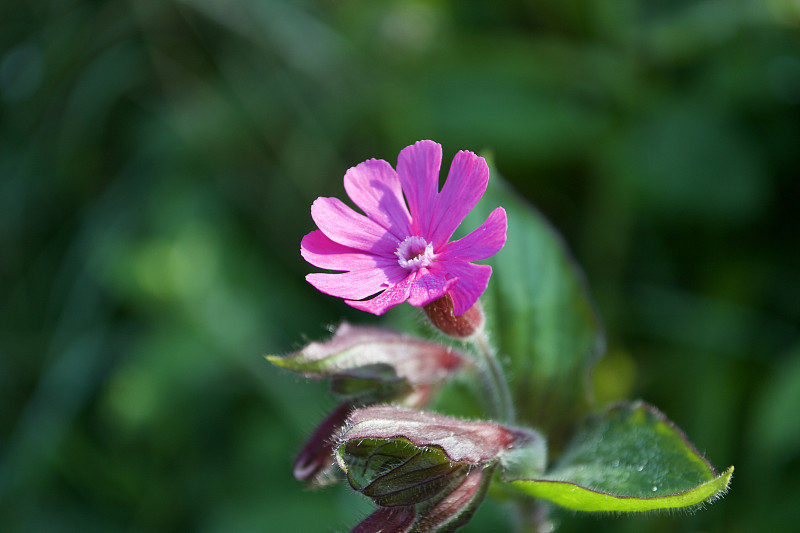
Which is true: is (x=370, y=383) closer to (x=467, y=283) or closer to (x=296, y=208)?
(x=467, y=283)

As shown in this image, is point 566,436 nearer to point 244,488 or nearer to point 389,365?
point 389,365

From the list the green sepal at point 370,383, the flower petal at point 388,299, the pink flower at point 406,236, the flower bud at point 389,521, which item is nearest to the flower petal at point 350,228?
the pink flower at point 406,236

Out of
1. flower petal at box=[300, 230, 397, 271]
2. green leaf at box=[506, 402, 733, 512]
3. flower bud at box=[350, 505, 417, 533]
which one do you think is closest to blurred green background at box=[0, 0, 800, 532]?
green leaf at box=[506, 402, 733, 512]

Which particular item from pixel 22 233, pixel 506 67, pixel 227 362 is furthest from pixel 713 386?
pixel 22 233

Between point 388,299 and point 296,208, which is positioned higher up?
point 296,208

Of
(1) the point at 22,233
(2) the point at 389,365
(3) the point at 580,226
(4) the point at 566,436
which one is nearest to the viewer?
(2) the point at 389,365

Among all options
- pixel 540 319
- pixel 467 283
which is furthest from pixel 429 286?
pixel 540 319
